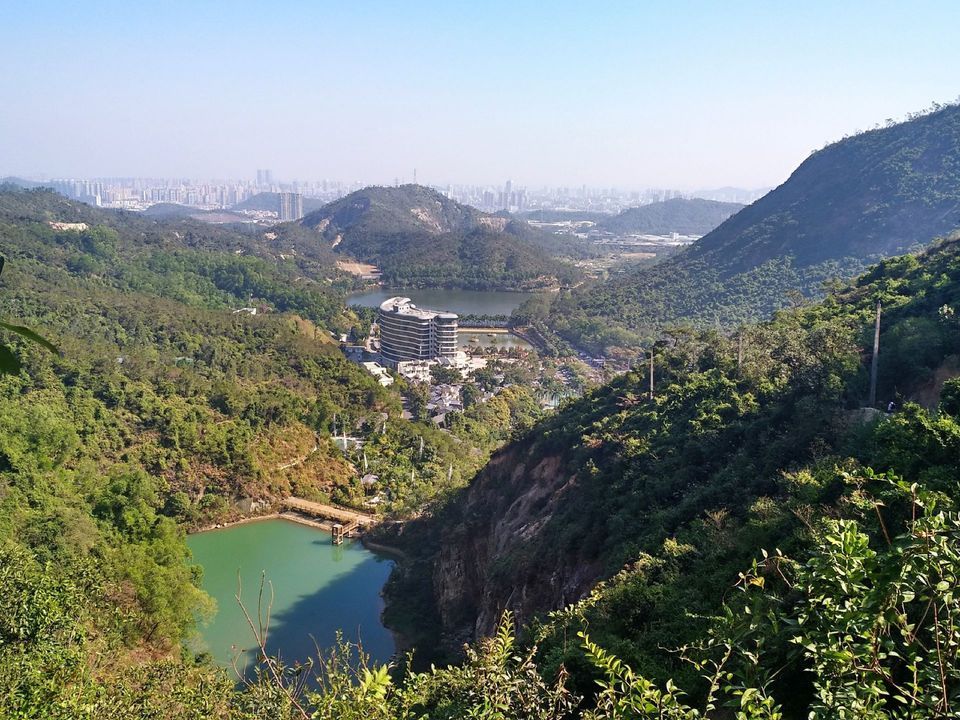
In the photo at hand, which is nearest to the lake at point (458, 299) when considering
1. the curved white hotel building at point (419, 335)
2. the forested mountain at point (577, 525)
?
the curved white hotel building at point (419, 335)

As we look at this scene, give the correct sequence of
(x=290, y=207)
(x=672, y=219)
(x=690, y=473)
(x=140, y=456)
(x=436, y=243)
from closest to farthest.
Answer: (x=690, y=473)
(x=140, y=456)
(x=436, y=243)
(x=672, y=219)
(x=290, y=207)

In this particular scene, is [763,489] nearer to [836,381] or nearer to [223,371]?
[836,381]

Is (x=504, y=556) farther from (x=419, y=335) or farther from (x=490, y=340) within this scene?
(x=490, y=340)

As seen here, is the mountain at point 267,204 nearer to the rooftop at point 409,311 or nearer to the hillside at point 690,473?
the rooftop at point 409,311

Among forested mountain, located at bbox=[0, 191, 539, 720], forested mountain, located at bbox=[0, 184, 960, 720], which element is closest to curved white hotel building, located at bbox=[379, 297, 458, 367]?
forested mountain, located at bbox=[0, 191, 539, 720]

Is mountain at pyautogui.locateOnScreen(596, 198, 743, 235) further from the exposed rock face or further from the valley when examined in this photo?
the exposed rock face

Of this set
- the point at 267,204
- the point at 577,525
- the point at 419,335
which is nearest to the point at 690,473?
the point at 577,525
